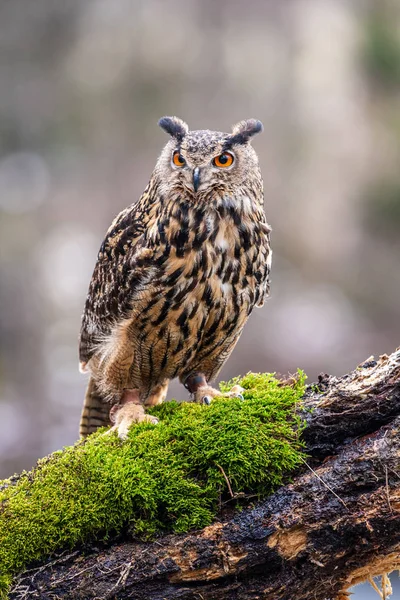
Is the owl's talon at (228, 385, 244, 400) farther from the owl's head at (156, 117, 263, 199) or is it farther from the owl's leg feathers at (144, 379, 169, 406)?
the owl's head at (156, 117, 263, 199)

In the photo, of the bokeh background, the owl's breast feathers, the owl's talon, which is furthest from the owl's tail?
the bokeh background

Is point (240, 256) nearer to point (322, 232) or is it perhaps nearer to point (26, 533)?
point (26, 533)

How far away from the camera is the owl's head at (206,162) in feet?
8.15

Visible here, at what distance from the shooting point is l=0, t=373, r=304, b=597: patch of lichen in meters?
1.96

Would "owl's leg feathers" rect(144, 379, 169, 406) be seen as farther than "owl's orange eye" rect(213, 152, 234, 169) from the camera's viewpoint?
Yes

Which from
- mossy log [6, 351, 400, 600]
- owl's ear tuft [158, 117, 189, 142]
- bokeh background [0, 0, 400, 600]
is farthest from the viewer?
bokeh background [0, 0, 400, 600]

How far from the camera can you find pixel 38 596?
6.06 ft

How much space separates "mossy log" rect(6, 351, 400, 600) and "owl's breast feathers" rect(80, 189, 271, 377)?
74 centimetres

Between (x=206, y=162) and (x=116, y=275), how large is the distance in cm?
55

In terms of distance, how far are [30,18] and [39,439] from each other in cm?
435

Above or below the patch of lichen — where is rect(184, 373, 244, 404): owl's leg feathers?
above

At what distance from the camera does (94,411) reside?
3.15 m

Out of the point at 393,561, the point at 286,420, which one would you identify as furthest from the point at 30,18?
the point at 393,561

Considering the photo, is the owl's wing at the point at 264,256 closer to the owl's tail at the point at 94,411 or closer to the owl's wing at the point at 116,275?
the owl's wing at the point at 116,275
